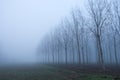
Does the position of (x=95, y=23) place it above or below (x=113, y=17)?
below

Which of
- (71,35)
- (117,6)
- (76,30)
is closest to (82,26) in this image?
(76,30)

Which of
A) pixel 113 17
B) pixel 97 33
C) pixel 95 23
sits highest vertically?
pixel 113 17

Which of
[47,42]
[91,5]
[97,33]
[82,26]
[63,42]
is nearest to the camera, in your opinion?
[97,33]

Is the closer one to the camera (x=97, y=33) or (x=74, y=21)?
(x=97, y=33)

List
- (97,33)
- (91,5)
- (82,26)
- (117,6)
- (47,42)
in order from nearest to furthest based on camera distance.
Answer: (97,33)
(91,5)
(117,6)
(82,26)
(47,42)

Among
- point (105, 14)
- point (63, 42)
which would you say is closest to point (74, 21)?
point (63, 42)

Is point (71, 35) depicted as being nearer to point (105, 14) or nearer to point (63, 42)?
point (63, 42)

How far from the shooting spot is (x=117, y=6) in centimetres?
2889

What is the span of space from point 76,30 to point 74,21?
237cm

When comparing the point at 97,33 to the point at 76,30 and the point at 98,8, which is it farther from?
the point at 76,30

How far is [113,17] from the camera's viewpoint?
30.6 metres

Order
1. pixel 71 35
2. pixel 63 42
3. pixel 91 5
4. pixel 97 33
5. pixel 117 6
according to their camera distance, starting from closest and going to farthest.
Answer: pixel 97 33 < pixel 91 5 < pixel 117 6 < pixel 71 35 < pixel 63 42

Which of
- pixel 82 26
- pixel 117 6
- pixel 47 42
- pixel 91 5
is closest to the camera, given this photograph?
pixel 91 5

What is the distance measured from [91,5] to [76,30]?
36.9ft
